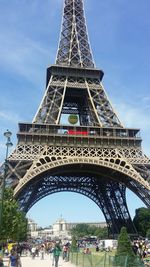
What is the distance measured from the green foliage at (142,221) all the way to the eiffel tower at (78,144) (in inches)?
490

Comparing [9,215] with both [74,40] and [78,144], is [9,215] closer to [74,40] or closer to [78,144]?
[78,144]

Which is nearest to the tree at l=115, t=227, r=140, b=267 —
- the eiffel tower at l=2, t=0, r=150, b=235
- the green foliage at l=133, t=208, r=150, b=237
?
the eiffel tower at l=2, t=0, r=150, b=235

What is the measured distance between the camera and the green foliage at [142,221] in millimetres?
79569

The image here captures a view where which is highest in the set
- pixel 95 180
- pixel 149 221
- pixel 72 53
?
pixel 72 53

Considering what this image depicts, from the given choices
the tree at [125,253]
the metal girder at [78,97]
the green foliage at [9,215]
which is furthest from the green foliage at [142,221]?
the tree at [125,253]

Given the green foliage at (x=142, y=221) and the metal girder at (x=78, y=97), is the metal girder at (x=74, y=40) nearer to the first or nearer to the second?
the metal girder at (x=78, y=97)

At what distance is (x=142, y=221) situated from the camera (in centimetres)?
8212

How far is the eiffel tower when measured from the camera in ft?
161

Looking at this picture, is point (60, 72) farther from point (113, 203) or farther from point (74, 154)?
point (113, 203)

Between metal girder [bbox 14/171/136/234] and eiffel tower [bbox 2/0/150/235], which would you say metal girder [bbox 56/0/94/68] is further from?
metal girder [bbox 14/171/136/234]

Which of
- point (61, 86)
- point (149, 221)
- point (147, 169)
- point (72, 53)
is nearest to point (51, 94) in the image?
point (61, 86)

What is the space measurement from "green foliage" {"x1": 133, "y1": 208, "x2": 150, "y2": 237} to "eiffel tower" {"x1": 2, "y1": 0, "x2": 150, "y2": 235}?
1245 centimetres

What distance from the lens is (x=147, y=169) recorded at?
50344 mm

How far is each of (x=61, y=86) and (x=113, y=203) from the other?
2162 cm
